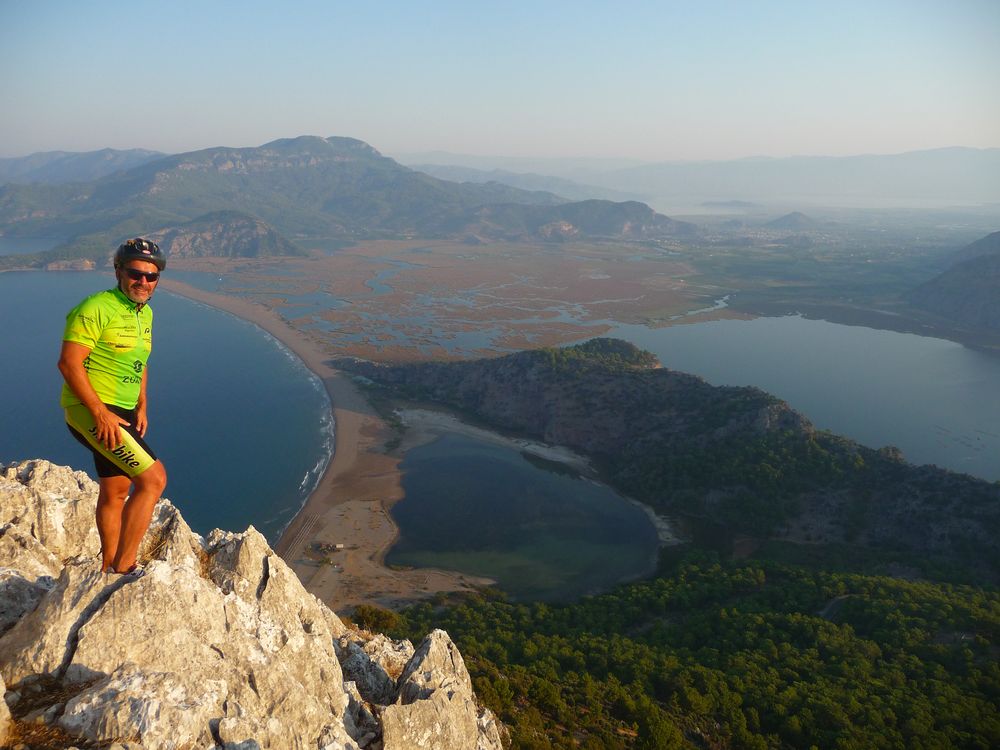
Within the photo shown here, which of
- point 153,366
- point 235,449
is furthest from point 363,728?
point 153,366

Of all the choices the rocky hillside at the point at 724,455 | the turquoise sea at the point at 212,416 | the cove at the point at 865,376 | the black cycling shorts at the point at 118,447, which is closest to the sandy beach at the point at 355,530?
the turquoise sea at the point at 212,416

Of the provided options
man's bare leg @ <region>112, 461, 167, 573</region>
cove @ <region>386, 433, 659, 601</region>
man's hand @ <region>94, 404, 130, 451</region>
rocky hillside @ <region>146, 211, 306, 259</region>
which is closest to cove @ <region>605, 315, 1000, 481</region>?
cove @ <region>386, 433, 659, 601</region>

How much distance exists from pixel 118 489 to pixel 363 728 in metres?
4.19

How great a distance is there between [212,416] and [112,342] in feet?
189

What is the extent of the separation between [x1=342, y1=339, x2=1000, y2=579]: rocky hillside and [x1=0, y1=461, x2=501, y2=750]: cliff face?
3486cm

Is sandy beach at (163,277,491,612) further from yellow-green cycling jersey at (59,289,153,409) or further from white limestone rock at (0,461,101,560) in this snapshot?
yellow-green cycling jersey at (59,289,153,409)

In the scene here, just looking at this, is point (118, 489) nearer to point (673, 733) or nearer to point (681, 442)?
point (673, 733)

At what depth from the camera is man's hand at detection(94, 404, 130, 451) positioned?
4.89 meters

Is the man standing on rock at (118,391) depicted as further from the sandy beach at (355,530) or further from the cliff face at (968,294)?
the cliff face at (968,294)

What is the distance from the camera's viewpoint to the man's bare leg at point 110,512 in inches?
215

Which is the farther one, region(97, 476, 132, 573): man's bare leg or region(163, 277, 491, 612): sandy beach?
region(163, 277, 491, 612): sandy beach

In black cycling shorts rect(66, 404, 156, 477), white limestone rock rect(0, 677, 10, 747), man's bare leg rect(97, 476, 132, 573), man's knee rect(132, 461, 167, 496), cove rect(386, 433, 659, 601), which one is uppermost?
black cycling shorts rect(66, 404, 156, 477)

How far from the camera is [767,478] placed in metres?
39.6

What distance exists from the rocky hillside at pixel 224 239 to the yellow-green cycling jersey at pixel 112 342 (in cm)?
15663
